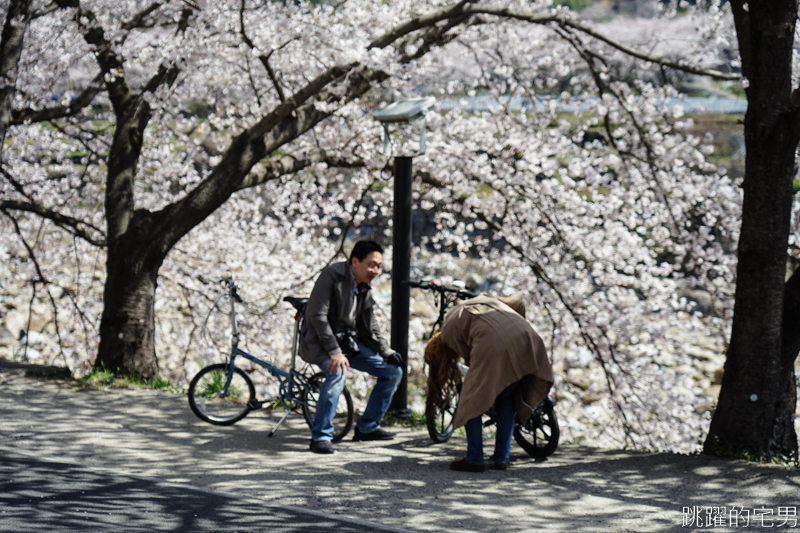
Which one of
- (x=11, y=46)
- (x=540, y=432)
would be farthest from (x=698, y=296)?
(x=11, y=46)

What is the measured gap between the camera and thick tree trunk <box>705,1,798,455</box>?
17.5 ft

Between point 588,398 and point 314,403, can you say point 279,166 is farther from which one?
point 588,398

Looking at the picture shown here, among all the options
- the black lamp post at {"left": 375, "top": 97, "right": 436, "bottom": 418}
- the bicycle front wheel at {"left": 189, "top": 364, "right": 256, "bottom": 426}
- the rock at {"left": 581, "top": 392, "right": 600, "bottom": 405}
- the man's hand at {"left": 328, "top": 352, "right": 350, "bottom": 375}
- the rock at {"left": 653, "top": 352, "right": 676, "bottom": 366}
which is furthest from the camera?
the rock at {"left": 653, "top": 352, "right": 676, "bottom": 366}

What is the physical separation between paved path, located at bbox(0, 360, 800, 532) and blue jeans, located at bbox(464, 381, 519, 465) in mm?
132

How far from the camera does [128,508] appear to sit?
13.5ft

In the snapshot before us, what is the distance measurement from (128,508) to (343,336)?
1.99 m

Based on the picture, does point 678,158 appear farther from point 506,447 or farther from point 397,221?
point 506,447

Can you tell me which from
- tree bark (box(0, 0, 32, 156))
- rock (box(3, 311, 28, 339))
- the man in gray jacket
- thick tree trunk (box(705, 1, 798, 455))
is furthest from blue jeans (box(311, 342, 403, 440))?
rock (box(3, 311, 28, 339))

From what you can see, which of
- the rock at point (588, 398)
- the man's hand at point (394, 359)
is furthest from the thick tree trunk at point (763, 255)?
the rock at point (588, 398)

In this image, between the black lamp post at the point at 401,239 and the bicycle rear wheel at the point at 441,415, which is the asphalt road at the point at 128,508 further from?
the black lamp post at the point at 401,239

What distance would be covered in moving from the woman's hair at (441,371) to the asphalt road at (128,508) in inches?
64.8

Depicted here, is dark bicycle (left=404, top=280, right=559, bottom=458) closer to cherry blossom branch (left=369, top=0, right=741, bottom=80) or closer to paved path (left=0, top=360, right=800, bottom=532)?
paved path (left=0, top=360, right=800, bottom=532)

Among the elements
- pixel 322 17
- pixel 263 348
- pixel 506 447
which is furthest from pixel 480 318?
pixel 263 348

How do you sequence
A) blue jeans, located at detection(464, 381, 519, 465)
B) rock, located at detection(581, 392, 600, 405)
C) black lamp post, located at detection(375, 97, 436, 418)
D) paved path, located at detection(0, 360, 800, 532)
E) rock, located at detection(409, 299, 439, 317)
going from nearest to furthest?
paved path, located at detection(0, 360, 800, 532), blue jeans, located at detection(464, 381, 519, 465), black lamp post, located at detection(375, 97, 436, 418), rock, located at detection(581, 392, 600, 405), rock, located at detection(409, 299, 439, 317)
